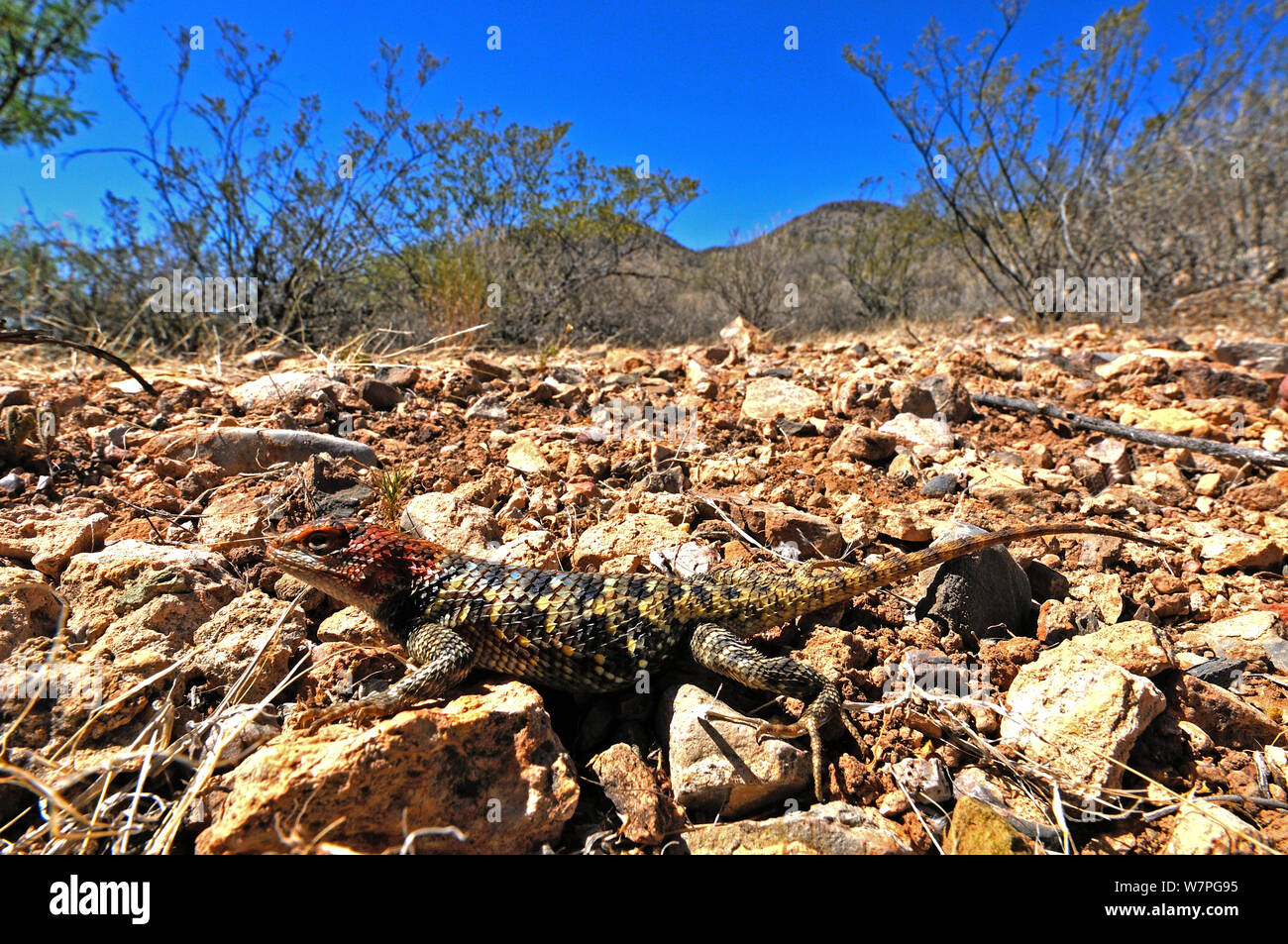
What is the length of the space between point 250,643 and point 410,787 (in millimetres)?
992

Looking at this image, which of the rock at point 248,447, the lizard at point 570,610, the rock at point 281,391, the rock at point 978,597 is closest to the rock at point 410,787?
the lizard at point 570,610

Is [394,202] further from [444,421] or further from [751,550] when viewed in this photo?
[751,550]

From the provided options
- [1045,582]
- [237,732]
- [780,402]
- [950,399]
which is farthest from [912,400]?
[237,732]

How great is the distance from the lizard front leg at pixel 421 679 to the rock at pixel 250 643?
255 mm

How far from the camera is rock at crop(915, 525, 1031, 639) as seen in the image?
2812mm

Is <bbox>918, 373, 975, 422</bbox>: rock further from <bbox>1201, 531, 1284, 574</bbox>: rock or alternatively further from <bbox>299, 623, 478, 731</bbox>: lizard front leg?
<bbox>299, 623, 478, 731</bbox>: lizard front leg

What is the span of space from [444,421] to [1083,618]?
416 cm

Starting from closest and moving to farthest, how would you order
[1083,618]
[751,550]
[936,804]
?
[936,804]
[1083,618]
[751,550]

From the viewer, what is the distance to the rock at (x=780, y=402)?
512cm

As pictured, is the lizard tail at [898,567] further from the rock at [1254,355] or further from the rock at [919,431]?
the rock at [1254,355]

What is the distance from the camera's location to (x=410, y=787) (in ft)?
6.31

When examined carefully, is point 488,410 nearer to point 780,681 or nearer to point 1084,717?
point 780,681

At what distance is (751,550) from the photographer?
130 inches

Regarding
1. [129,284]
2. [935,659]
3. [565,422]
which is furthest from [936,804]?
[129,284]
